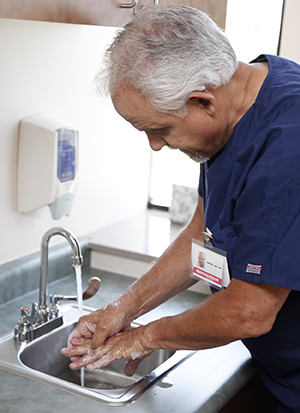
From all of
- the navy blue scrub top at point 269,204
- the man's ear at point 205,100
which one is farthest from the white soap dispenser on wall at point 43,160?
the man's ear at point 205,100

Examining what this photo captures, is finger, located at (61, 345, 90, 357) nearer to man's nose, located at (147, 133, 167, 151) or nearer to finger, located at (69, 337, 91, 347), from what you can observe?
finger, located at (69, 337, 91, 347)

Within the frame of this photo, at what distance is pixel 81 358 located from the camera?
118 centimetres

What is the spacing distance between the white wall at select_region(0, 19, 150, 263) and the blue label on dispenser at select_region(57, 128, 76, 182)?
0.43 feet

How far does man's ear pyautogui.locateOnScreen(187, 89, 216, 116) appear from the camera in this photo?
2.91 feet

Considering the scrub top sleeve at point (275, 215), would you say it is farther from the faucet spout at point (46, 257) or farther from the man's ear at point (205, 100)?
the faucet spout at point (46, 257)

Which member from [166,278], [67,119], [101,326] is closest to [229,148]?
[166,278]

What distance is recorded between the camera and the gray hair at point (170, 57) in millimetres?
859

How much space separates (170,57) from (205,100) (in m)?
0.10

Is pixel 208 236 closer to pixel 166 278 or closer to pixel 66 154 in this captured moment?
pixel 166 278

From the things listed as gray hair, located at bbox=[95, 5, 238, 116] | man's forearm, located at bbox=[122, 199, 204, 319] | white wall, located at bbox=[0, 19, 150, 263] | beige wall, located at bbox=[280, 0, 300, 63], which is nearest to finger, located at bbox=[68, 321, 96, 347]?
man's forearm, located at bbox=[122, 199, 204, 319]

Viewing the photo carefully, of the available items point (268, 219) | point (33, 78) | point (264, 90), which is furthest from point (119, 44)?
point (33, 78)

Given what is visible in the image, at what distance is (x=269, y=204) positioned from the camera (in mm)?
847

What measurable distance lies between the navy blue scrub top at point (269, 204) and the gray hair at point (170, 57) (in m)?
0.11

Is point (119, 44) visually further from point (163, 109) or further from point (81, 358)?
point (81, 358)
